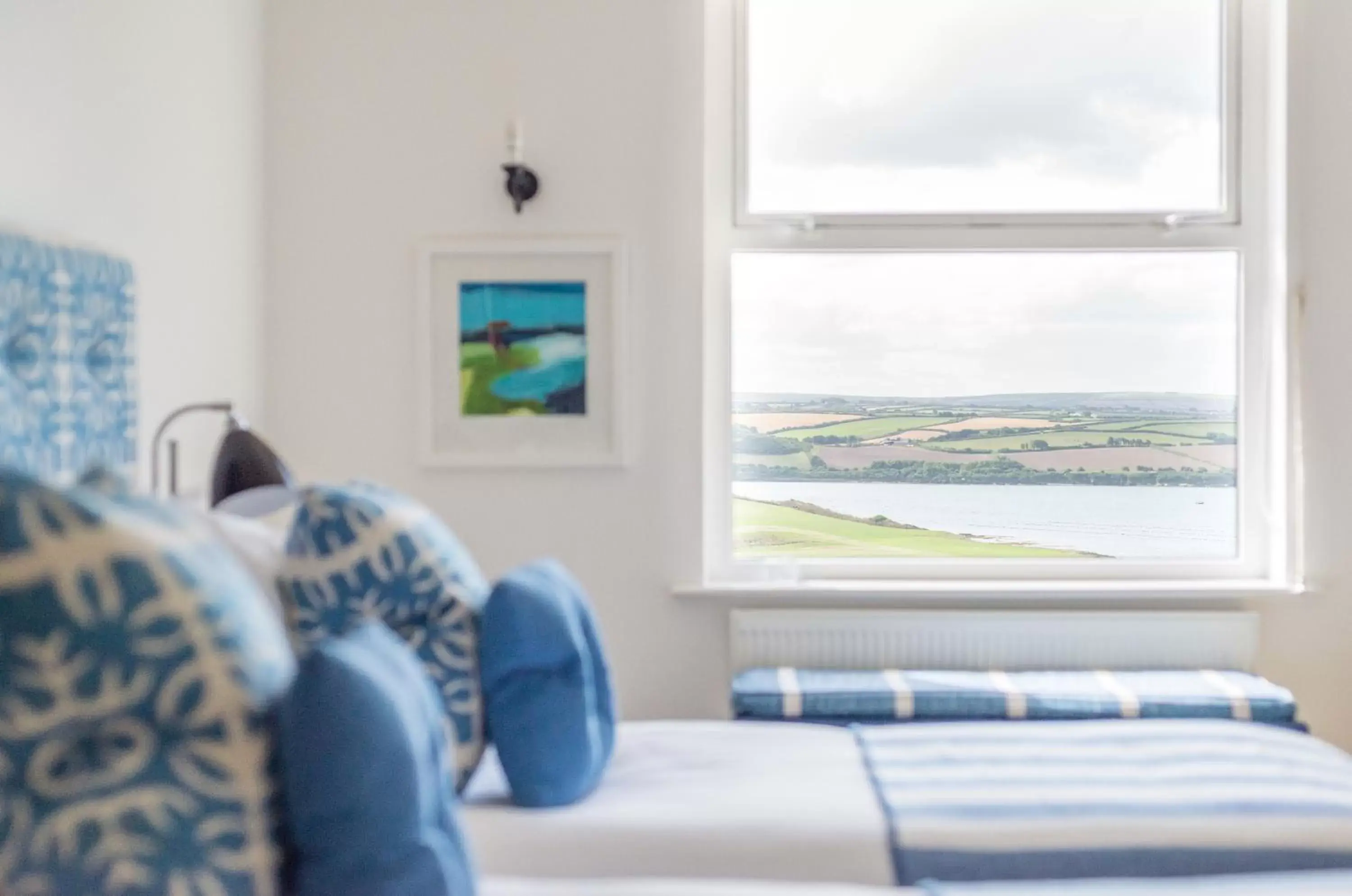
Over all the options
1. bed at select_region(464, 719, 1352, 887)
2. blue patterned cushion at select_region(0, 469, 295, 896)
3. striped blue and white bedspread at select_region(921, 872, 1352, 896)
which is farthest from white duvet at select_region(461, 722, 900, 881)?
blue patterned cushion at select_region(0, 469, 295, 896)

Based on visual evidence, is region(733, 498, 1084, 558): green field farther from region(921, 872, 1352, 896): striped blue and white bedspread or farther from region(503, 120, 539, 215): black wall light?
region(921, 872, 1352, 896): striped blue and white bedspread

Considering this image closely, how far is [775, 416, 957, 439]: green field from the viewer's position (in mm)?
3344

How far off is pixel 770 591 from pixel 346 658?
1923mm

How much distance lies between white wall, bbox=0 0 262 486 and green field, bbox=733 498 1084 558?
129 centimetres

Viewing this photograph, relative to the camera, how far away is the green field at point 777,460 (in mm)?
3332

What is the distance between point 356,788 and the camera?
128 cm

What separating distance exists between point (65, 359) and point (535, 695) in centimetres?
95

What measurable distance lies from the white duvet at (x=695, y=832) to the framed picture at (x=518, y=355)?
1.23 metres

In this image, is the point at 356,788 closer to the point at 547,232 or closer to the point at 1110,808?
the point at 1110,808

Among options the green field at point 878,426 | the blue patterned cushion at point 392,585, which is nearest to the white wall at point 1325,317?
the green field at point 878,426

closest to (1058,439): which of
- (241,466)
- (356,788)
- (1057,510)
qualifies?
(1057,510)

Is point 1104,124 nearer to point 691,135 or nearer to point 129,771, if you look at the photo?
point 691,135

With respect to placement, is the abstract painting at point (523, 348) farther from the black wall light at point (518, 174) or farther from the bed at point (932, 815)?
the bed at point (932, 815)

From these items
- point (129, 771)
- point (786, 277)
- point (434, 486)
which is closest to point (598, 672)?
point (129, 771)
